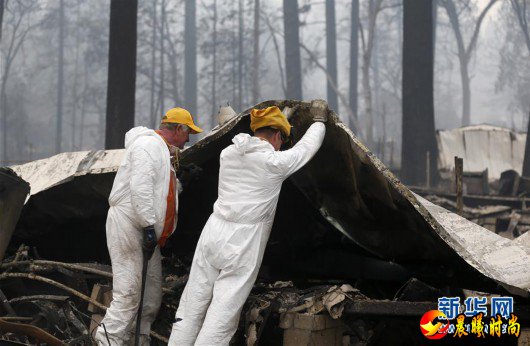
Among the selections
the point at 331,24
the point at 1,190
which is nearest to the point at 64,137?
the point at 331,24

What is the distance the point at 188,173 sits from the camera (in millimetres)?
5691

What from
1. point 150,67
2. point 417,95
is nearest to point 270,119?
point 417,95

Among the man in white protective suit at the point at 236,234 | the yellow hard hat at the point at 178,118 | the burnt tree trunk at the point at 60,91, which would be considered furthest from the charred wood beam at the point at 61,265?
the burnt tree trunk at the point at 60,91

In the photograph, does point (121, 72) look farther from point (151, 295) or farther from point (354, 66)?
point (354, 66)

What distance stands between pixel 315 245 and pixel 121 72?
6.74 metres

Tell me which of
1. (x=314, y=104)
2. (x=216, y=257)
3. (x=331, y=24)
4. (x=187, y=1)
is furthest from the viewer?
(x=187, y=1)

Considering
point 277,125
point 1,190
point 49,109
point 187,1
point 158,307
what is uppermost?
point 187,1

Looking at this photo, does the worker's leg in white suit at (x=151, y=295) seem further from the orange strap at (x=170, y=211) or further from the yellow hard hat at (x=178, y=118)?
the yellow hard hat at (x=178, y=118)

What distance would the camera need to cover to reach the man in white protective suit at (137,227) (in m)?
4.98

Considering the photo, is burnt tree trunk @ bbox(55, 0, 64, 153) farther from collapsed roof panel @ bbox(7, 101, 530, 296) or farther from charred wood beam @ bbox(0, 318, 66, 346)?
charred wood beam @ bbox(0, 318, 66, 346)

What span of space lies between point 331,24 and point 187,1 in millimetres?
10456

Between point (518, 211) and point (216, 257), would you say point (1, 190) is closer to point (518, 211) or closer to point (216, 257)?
point (216, 257)

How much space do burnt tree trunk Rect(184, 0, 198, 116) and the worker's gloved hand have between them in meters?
32.2

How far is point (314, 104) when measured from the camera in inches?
197
